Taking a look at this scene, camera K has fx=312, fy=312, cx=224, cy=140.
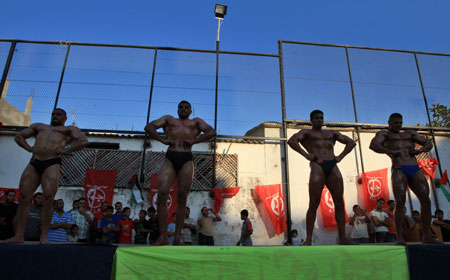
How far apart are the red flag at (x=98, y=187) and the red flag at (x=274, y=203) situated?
191 inches

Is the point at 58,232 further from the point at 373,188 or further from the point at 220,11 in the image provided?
the point at 373,188

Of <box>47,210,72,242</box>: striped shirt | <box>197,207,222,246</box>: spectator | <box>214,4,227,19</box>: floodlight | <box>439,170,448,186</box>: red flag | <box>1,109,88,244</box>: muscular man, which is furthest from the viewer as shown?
<box>214,4,227,19</box>: floodlight

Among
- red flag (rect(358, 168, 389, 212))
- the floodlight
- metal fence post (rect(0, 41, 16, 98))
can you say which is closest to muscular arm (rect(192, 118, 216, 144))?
red flag (rect(358, 168, 389, 212))

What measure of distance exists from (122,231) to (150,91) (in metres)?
4.96

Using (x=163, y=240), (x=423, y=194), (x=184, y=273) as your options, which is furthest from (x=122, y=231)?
(x=423, y=194)

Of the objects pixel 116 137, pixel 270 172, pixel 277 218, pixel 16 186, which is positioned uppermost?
pixel 116 137

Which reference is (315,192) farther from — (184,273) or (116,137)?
(116,137)

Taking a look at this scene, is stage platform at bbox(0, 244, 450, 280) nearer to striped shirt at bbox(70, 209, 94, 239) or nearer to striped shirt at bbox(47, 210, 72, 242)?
striped shirt at bbox(47, 210, 72, 242)

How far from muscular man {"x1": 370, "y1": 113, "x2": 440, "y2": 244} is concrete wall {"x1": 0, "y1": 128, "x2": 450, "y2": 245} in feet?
19.6

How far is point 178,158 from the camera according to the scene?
464 centimetres

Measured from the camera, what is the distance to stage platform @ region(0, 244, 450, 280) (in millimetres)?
3465

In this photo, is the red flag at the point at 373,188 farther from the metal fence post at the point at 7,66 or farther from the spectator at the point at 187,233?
the metal fence post at the point at 7,66

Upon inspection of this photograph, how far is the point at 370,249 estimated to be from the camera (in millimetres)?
3898

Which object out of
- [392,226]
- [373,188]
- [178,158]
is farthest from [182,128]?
[373,188]
